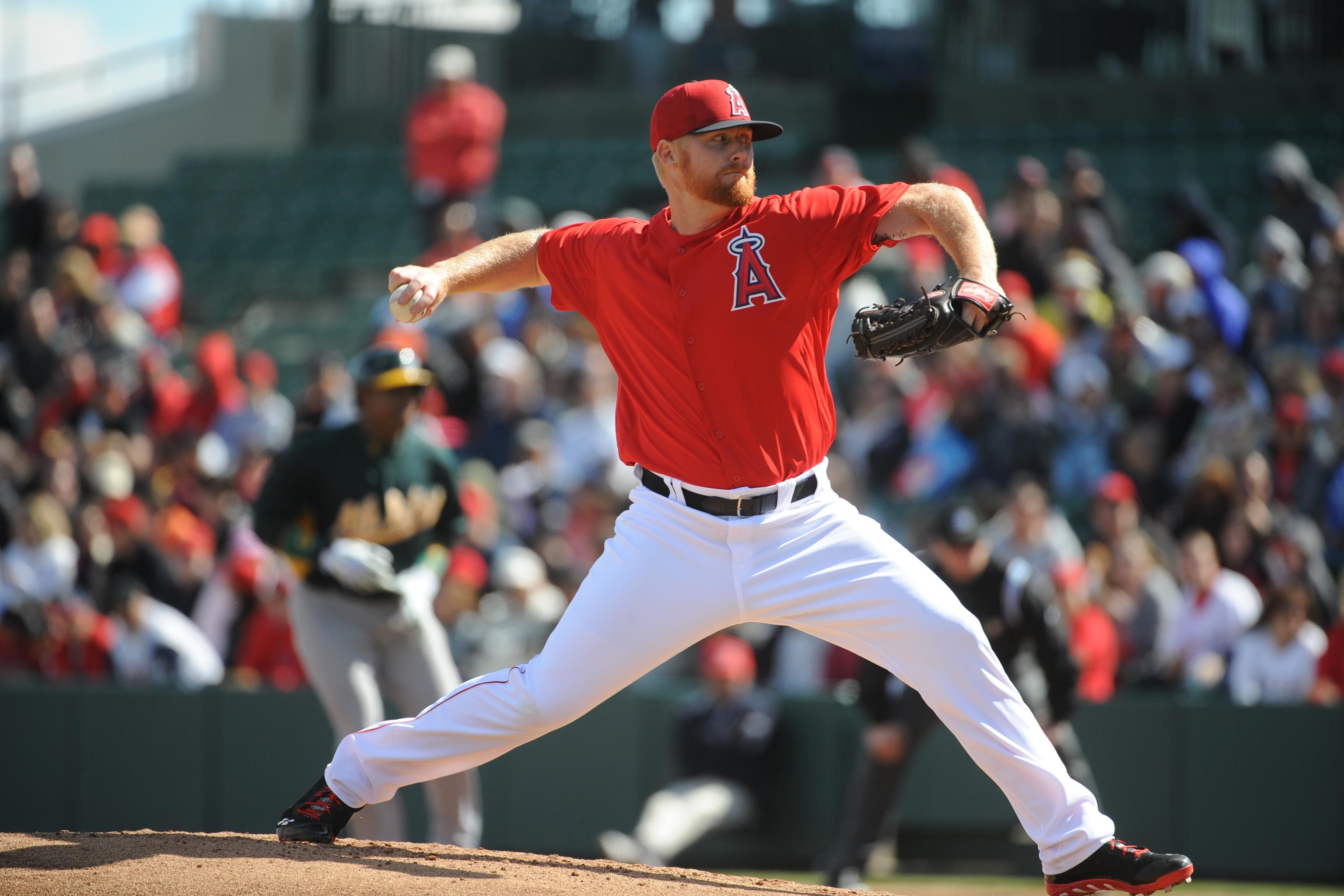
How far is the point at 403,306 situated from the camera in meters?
4.18

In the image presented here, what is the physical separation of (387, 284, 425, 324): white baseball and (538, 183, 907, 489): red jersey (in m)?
0.59

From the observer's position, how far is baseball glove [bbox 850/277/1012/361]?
387 cm

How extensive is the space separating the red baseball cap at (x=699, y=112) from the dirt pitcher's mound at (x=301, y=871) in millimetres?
2065

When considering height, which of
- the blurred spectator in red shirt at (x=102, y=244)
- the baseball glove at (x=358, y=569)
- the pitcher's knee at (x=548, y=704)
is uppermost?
the blurred spectator in red shirt at (x=102, y=244)

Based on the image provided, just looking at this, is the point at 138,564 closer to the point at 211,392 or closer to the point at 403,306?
the point at 211,392

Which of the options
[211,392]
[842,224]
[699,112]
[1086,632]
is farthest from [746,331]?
[211,392]

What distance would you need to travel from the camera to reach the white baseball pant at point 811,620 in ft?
13.7

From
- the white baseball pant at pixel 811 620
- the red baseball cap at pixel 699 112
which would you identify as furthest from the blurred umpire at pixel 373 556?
the red baseball cap at pixel 699 112

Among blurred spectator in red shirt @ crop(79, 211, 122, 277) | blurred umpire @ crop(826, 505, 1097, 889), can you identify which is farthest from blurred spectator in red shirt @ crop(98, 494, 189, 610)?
blurred umpire @ crop(826, 505, 1097, 889)

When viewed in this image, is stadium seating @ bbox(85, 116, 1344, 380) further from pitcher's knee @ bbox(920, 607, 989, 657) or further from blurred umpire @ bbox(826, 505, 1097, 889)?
pitcher's knee @ bbox(920, 607, 989, 657)

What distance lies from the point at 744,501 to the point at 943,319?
0.75 metres

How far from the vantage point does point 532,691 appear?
4.29 m

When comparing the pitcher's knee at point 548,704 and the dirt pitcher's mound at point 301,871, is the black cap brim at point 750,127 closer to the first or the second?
the pitcher's knee at point 548,704

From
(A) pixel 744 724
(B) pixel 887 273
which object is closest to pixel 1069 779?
(A) pixel 744 724
